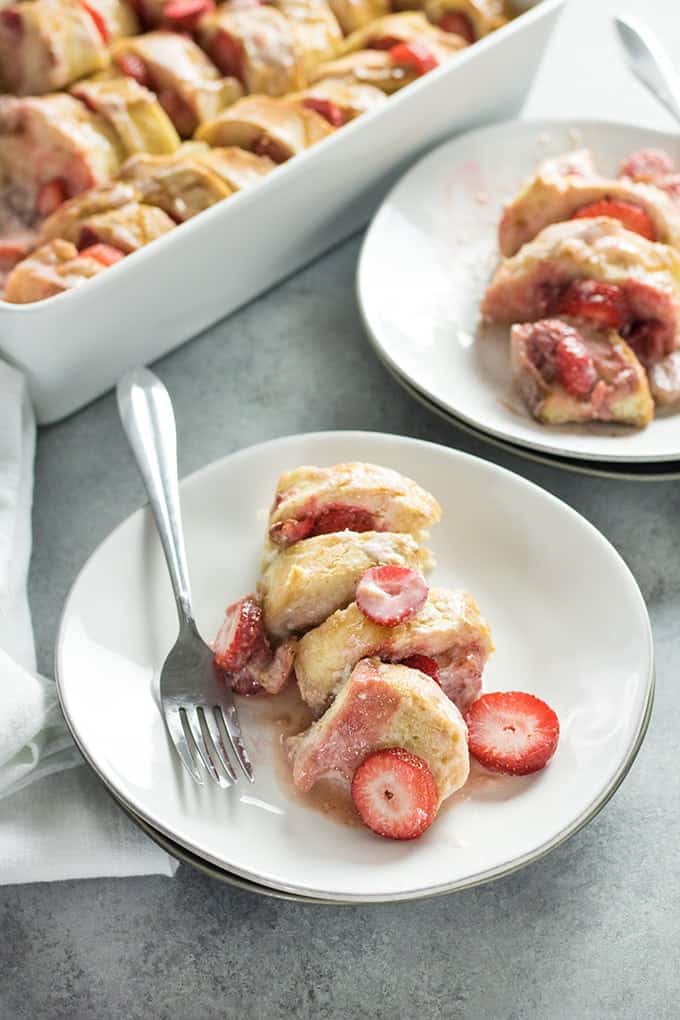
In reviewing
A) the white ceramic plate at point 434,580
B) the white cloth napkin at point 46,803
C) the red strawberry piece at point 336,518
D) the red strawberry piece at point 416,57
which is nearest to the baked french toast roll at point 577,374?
the white ceramic plate at point 434,580

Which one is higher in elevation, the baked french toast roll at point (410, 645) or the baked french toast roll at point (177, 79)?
the baked french toast roll at point (177, 79)

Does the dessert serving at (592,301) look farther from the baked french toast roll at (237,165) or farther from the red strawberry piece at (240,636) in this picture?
the red strawberry piece at (240,636)

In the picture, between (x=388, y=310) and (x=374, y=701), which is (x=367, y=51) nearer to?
(x=388, y=310)

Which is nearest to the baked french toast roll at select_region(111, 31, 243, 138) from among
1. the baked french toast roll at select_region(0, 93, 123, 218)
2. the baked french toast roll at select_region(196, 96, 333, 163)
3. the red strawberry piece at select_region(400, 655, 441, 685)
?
the baked french toast roll at select_region(196, 96, 333, 163)

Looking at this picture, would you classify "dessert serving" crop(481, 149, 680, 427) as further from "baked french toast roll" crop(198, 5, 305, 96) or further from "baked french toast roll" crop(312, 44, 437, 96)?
"baked french toast roll" crop(198, 5, 305, 96)

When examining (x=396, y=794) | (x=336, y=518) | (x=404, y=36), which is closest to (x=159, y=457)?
(x=336, y=518)

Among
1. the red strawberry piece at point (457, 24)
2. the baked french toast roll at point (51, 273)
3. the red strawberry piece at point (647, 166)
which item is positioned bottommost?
the red strawberry piece at point (647, 166)
